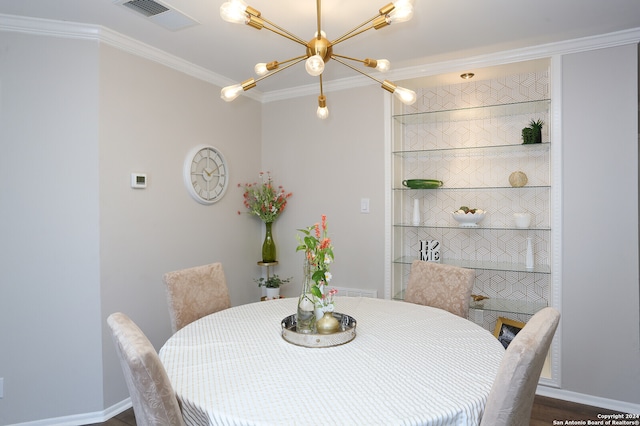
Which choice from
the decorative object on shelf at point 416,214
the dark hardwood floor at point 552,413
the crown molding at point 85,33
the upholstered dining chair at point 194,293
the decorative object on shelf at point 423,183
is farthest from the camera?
the decorative object on shelf at point 416,214

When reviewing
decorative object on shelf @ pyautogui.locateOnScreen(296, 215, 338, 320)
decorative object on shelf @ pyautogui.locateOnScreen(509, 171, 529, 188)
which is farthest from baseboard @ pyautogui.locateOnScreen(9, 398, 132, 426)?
decorative object on shelf @ pyautogui.locateOnScreen(509, 171, 529, 188)

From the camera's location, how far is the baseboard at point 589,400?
2527 mm

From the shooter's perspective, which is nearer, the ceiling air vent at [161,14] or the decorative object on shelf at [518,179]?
the ceiling air vent at [161,14]

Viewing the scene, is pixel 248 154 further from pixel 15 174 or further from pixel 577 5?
pixel 577 5

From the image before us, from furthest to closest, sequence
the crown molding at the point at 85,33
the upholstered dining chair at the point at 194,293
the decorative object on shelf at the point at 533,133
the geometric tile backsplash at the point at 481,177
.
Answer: the geometric tile backsplash at the point at 481,177 → the decorative object on shelf at the point at 533,133 → the crown molding at the point at 85,33 → the upholstered dining chair at the point at 194,293

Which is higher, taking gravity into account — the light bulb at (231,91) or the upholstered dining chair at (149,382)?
the light bulb at (231,91)

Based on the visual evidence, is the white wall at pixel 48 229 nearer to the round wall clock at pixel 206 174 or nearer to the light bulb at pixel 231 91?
the round wall clock at pixel 206 174

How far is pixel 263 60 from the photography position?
9.74ft

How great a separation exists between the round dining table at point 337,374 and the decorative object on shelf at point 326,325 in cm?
10

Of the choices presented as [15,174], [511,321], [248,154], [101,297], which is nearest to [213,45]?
[248,154]

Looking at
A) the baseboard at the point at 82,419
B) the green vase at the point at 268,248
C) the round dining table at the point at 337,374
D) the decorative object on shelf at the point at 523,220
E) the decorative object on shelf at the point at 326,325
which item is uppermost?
the decorative object on shelf at the point at 523,220

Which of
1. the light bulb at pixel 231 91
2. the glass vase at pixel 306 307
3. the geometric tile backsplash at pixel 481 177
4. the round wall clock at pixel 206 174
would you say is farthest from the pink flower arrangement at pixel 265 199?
the glass vase at pixel 306 307

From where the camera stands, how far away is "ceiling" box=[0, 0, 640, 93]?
215cm

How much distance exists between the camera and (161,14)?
2246mm
